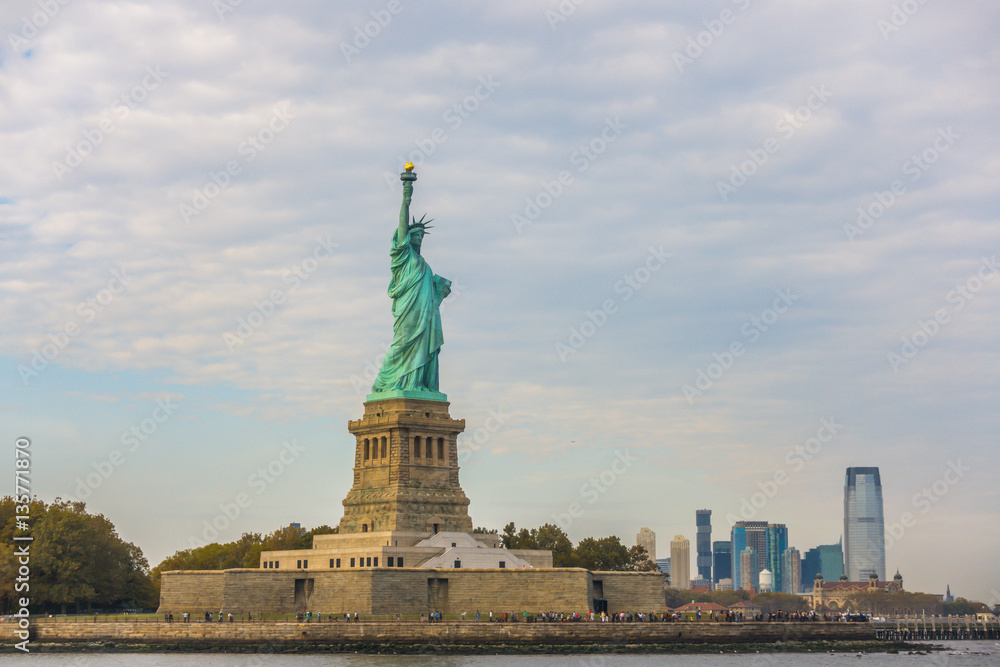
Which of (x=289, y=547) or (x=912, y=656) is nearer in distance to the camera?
(x=912, y=656)

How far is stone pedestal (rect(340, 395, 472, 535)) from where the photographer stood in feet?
273

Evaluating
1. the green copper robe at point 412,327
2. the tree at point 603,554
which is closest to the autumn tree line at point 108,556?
the tree at point 603,554

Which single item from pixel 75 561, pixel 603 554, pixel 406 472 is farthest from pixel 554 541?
pixel 75 561

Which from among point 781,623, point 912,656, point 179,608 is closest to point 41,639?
point 179,608

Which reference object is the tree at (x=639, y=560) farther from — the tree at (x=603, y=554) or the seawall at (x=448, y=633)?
the seawall at (x=448, y=633)

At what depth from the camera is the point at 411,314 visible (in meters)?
87.9

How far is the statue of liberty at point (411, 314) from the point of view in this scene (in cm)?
8744

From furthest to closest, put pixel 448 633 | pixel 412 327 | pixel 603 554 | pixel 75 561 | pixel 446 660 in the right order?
1. pixel 603 554
2. pixel 75 561
3. pixel 412 327
4. pixel 448 633
5. pixel 446 660

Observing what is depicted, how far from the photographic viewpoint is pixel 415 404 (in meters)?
85.6

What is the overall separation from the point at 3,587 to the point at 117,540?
10.8 meters

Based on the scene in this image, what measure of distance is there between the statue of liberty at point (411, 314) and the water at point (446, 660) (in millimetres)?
22035

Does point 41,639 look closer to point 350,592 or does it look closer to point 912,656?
point 350,592

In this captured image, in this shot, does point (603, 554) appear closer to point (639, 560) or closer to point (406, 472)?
point (639, 560)

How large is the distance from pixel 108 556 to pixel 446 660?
36875mm
